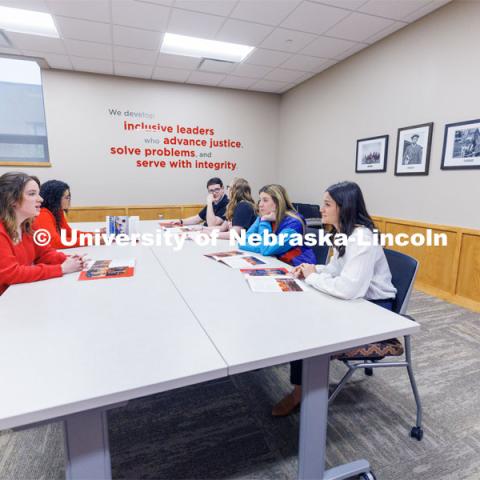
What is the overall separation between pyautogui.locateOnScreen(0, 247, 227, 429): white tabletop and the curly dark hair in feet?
3.68

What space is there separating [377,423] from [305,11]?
10.9 feet

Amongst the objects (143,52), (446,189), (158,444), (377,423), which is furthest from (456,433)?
(143,52)

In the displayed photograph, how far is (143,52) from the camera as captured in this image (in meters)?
3.92

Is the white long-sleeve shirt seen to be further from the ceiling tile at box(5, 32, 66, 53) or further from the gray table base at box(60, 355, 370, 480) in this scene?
the ceiling tile at box(5, 32, 66, 53)

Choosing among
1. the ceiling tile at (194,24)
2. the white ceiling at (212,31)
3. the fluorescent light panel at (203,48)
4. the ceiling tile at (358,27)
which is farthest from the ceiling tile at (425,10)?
the ceiling tile at (194,24)

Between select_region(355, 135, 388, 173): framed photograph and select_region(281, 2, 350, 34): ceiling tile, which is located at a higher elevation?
select_region(281, 2, 350, 34): ceiling tile

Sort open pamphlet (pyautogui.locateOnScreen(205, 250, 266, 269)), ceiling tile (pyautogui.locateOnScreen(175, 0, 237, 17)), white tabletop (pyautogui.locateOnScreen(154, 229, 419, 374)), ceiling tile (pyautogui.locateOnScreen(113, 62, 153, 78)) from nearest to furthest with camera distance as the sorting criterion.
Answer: white tabletop (pyautogui.locateOnScreen(154, 229, 419, 374)), open pamphlet (pyautogui.locateOnScreen(205, 250, 266, 269)), ceiling tile (pyautogui.locateOnScreen(175, 0, 237, 17)), ceiling tile (pyautogui.locateOnScreen(113, 62, 153, 78))

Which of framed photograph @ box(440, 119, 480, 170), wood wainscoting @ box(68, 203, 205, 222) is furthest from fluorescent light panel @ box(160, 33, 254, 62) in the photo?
framed photograph @ box(440, 119, 480, 170)

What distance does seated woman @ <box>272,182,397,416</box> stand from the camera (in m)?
1.32

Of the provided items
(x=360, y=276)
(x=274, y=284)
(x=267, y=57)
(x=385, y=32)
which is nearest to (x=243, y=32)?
Answer: (x=267, y=57)

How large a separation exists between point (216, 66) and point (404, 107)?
243 centimetres

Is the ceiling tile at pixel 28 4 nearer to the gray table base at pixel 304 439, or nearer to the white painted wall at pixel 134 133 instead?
the white painted wall at pixel 134 133

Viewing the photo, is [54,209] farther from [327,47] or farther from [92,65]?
[327,47]

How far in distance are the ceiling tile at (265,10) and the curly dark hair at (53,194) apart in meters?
2.23
